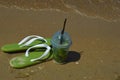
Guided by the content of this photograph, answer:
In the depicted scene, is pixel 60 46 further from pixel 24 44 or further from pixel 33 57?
pixel 24 44

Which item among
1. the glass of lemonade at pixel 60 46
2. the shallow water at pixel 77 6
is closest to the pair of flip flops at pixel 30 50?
the glass of lemonade at pixel 60 46

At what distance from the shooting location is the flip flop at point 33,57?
11.0 ft

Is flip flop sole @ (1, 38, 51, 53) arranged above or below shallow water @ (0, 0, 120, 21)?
below

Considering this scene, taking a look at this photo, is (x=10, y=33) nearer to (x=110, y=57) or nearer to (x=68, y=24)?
(x=68, y=24)

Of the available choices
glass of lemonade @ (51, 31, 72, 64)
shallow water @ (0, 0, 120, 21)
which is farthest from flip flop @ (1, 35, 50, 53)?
shallow water @ (0, 0, 120, 21)

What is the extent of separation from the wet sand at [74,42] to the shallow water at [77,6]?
0.37ft

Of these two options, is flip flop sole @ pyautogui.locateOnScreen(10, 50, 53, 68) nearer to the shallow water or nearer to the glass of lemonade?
the glass of lemonade

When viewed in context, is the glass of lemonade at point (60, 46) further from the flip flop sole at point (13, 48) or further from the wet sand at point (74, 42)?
the flip flop sole at point (13, 48)

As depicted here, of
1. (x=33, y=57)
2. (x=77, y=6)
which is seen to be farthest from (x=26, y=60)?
(x=77, y=6)

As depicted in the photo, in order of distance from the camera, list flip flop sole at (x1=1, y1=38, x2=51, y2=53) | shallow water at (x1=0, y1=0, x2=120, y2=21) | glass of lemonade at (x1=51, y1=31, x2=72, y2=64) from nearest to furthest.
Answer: glass of lemonade at (x1=51, y1=31, x2=72, y2=64) < flip flop sole at (x1=1, y1=38, x2=51, y2=53) < shallow water at (x1=0, y1=0, x2=120, y2=21)

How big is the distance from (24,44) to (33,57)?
0.64 ft

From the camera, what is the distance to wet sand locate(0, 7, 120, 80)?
11.0 ft

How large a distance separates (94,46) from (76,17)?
24.4 inches

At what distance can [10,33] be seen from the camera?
12.5 ft
